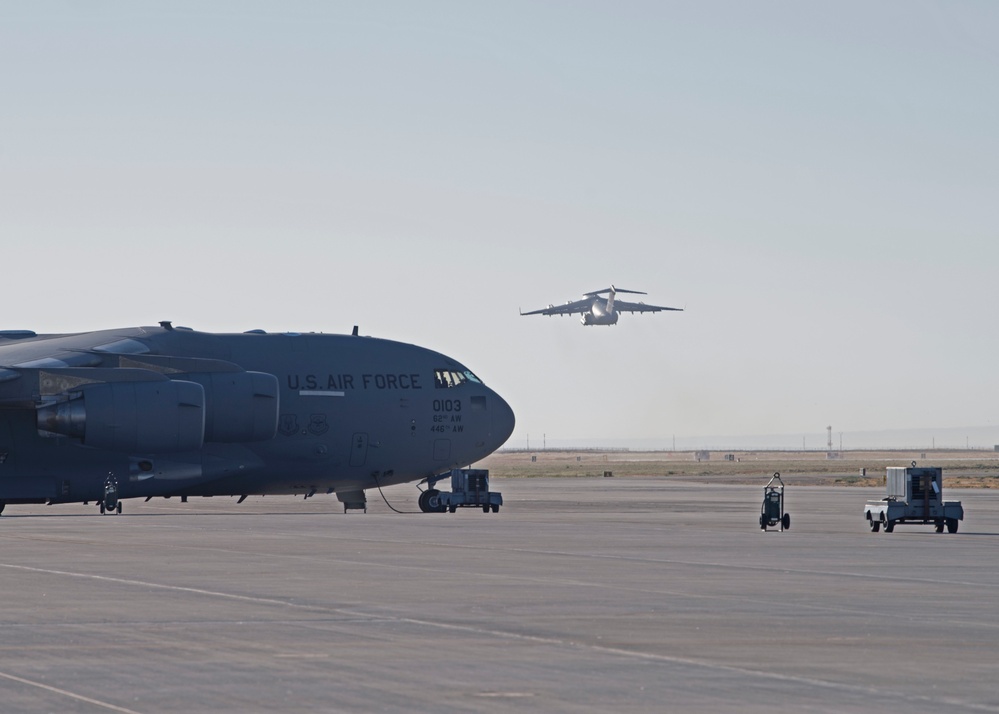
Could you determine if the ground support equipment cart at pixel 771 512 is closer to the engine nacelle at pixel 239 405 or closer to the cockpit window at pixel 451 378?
the engine nacelle at pixel 239 405

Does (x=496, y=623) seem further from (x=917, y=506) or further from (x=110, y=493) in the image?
(x=110, y=493)

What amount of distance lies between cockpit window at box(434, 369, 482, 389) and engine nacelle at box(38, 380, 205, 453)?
9979mm

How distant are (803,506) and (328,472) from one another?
17832mm

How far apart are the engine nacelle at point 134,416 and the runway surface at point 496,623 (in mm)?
9662

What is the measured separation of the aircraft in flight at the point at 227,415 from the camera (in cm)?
4456

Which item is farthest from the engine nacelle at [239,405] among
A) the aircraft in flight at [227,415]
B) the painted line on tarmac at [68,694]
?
the painted line on tarmac at [68,694]

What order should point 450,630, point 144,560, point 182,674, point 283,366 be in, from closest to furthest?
point 182,674 < point 450,630 < point 144,560 < point 283,366

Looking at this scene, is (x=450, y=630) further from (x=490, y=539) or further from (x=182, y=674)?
(x=490, y=539)

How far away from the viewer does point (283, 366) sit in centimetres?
4931

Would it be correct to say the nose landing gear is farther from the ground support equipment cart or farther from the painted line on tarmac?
the painted line on tarmac

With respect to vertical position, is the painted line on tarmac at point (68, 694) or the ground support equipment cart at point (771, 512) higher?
the ground support equipment cart at point (771, 512)

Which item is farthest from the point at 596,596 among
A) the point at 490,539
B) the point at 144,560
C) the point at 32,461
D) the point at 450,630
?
the point at 32,461

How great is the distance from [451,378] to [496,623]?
3644 centimetres

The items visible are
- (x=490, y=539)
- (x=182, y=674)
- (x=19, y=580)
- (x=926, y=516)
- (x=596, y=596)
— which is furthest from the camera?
(x=926, y=516)
